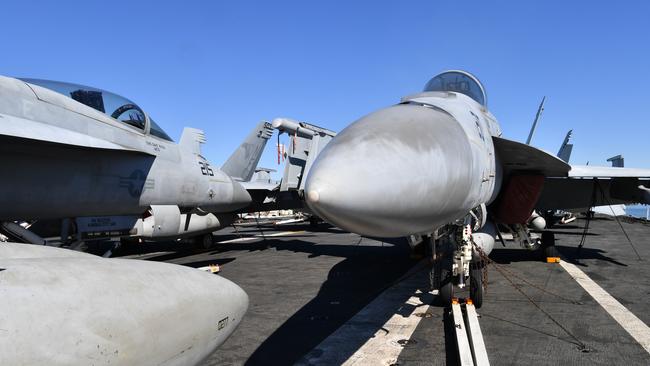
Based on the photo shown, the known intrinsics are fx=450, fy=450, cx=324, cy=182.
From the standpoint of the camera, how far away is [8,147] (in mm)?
5109

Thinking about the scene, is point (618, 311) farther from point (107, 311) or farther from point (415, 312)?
point (107, 311)

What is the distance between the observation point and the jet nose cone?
2434mm

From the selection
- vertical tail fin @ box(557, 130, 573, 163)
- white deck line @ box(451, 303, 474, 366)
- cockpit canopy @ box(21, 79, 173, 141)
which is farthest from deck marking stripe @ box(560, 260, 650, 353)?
vertical tail fin @ box(557, 130, 573, 163)

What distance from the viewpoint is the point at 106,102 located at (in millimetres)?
7059

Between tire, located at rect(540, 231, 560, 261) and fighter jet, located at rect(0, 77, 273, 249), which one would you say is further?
tire, located at rect(540, 231, 560, 261)

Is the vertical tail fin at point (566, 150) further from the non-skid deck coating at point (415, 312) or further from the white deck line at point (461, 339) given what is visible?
the white deck line at point (461, 339)

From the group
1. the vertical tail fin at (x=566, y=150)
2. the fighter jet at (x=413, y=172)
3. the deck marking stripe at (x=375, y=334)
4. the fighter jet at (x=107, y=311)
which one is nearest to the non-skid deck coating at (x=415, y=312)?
the deck marking stripe at (x=375, y=334)

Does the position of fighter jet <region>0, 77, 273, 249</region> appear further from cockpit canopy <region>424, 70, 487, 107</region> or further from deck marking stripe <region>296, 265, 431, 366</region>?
cockpit canopy <region>424, 70, 487, 107</region>

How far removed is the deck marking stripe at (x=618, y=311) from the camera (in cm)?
497

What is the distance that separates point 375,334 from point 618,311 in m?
3.53

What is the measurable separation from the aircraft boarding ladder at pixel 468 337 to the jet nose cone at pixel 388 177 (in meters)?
1.52

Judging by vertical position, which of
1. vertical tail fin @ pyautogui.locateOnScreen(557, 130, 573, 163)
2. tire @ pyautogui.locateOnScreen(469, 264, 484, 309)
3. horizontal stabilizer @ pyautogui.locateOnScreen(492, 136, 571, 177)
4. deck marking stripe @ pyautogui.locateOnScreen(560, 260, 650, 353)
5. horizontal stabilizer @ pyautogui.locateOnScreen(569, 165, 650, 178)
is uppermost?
vertical tail fin @ pyautogui.locateOnScreen(557, 130, 573, 163)

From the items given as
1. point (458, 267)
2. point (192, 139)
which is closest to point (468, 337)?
point (458, 267)

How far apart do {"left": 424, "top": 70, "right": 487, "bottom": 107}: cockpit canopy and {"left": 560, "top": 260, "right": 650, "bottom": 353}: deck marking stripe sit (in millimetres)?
3478
